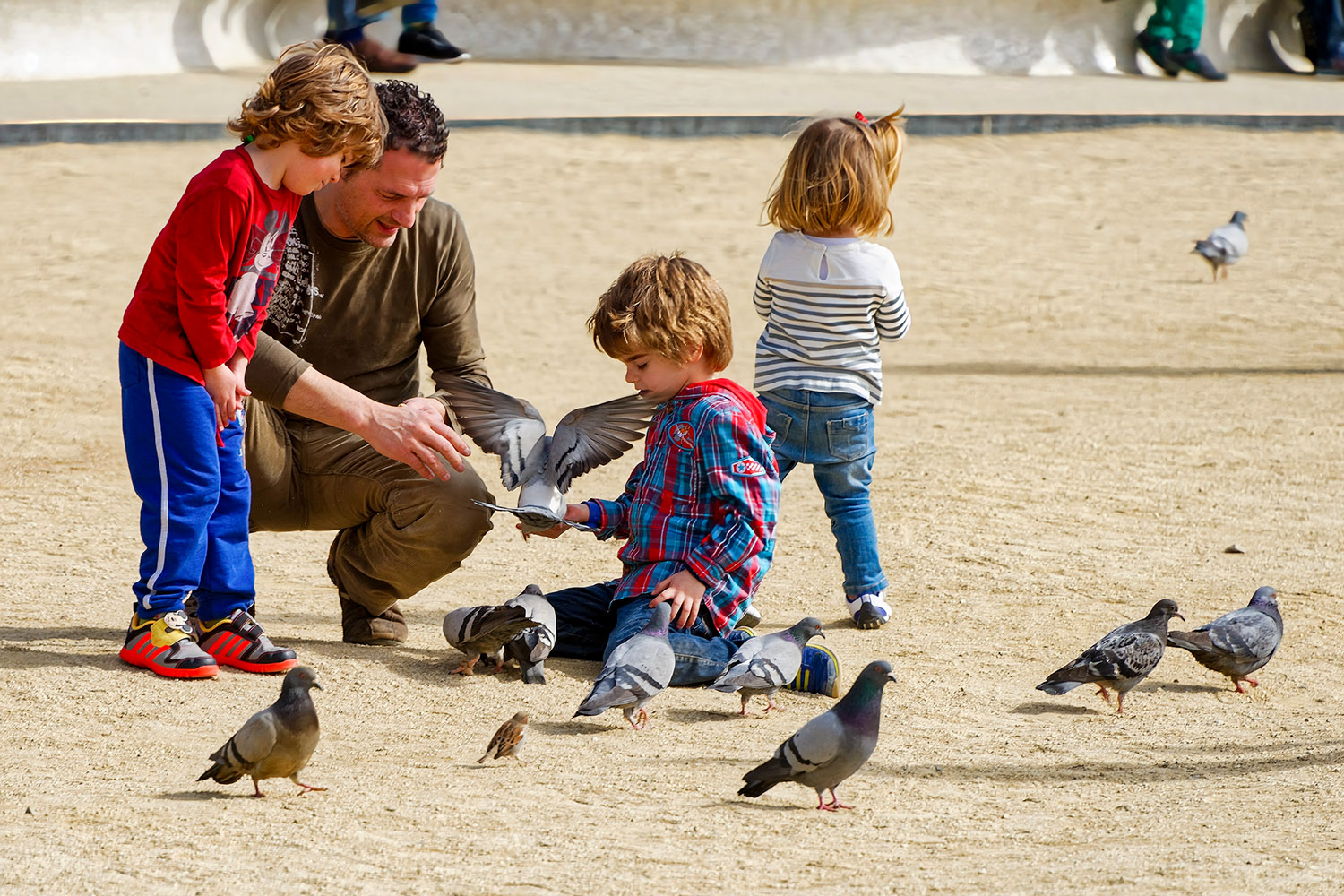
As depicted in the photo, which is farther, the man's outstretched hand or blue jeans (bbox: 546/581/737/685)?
blue jeans (bbox: 546/581/737/685)

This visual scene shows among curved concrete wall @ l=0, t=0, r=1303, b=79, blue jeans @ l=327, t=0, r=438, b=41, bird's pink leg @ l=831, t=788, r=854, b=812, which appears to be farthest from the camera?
curved concrete wall @ l=0, t=0, r=1303, b=79

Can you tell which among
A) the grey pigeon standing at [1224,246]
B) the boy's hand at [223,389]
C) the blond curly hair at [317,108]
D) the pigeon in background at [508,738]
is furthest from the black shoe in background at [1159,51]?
the pigeon in background at [508,738]

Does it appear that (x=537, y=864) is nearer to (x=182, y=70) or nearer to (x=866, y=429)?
(x=866, y=429)

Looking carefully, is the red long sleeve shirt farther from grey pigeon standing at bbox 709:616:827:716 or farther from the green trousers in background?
the green trousers in background

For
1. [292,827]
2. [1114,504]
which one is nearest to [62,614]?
[292,827]

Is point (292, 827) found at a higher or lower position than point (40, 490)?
higher

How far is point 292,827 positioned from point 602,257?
11184 mm

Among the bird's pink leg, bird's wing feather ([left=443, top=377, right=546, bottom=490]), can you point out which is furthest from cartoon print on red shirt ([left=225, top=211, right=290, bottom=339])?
the bird's pink leg

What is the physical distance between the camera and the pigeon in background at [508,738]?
3.78 metres

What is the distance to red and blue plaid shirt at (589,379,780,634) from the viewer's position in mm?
4512

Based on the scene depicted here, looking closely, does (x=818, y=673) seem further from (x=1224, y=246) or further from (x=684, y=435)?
(x=1224, y=246)

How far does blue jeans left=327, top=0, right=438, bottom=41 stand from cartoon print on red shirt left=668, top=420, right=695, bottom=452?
15953mm

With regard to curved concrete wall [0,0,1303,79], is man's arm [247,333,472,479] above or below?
below

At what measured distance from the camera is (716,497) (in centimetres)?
461
